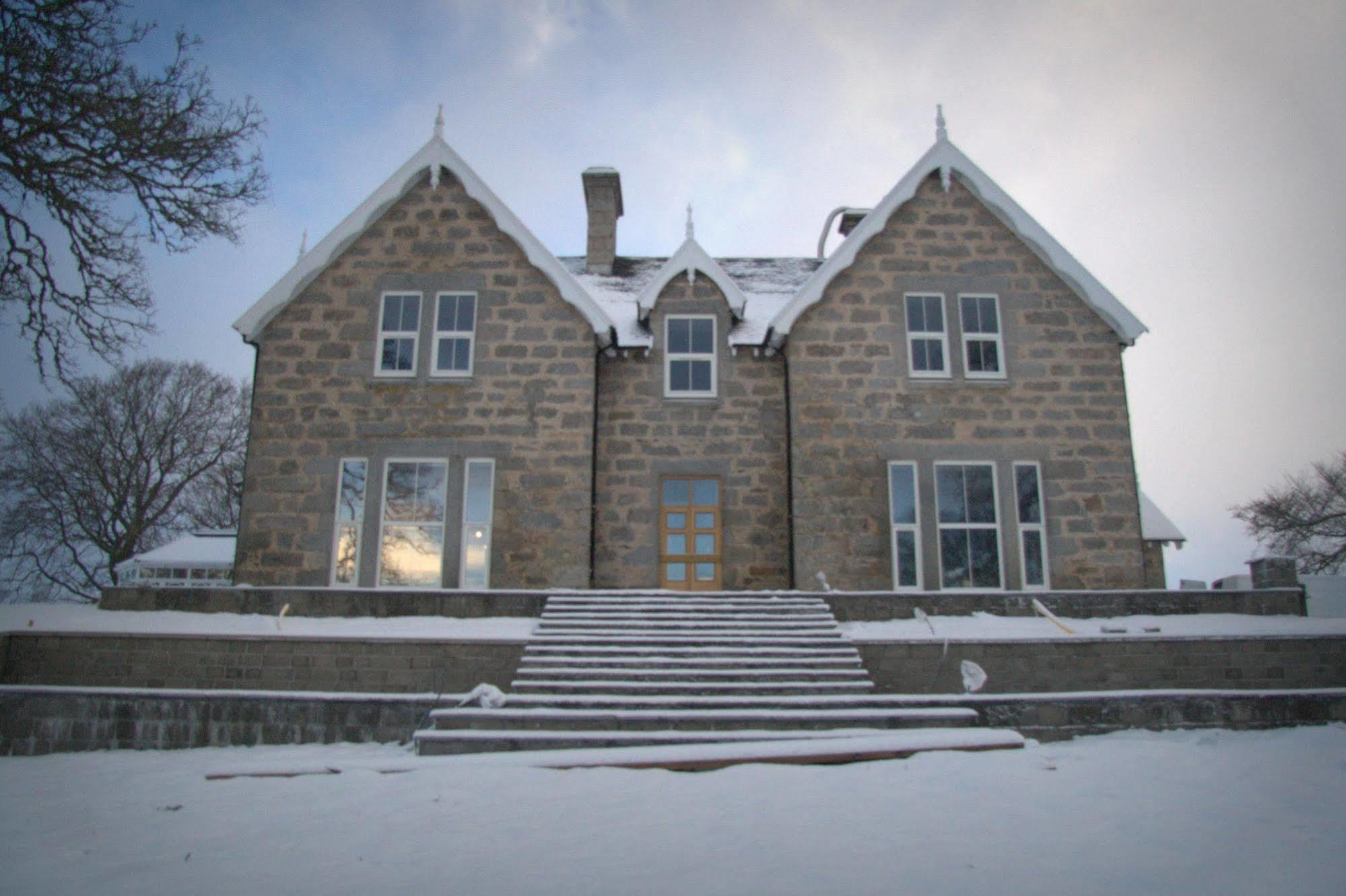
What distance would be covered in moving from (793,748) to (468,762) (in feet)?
10.6

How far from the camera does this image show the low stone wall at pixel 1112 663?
11.5 m

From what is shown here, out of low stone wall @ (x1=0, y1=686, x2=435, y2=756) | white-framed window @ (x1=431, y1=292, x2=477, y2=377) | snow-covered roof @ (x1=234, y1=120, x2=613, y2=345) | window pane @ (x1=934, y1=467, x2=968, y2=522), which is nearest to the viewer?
low stone wall @ (x1=0, y1=686, x2=435, y2=756)

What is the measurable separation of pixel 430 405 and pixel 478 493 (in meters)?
1.95

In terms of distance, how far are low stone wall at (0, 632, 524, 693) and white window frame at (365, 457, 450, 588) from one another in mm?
3657

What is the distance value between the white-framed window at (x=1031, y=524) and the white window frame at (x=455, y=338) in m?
10.6

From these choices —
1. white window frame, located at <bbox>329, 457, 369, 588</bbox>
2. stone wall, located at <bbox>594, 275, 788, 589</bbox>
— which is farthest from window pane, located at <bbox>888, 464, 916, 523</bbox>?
white window frame, located at <bbox>329, 457, 369, 588</bbox>

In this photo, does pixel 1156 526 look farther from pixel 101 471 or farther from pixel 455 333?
pixel 101 471

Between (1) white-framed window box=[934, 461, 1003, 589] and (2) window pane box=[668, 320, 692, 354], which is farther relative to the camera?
(2) window pane box=[668, 320, 692, 354]

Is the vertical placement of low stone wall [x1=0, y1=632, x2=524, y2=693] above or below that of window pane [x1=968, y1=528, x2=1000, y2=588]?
below

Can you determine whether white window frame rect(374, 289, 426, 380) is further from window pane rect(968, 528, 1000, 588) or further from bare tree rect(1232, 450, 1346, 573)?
bare tree rect(1232, 450, 1346, 573)

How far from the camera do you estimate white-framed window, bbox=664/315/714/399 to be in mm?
17047

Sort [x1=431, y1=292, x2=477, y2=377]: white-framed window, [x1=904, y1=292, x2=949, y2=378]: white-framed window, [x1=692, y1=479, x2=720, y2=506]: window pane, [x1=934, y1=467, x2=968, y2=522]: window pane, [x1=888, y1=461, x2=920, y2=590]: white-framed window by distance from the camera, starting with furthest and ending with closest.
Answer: [x1=692, y1=479, x2=720, y2=506]: window pane < [x1=904, y1=292, x2=949, y2=378]: white-framed window < [x1=431, y1=292, x2=477, y2=377]: white-framed window < [x1=934, y1=467, x2=968, y2=522]: window pane < [x1=888, y1=461, x2=920, y2=590]: white-framed window

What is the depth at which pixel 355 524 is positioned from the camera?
15.8m

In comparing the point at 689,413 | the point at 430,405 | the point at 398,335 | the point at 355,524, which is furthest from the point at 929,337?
the point at 355,524
